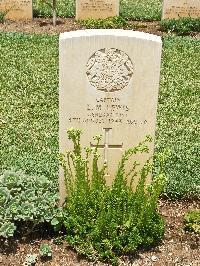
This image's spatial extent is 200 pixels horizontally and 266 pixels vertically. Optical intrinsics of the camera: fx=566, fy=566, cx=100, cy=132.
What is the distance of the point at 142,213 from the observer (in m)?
4.53

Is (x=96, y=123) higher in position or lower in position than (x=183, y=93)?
higher

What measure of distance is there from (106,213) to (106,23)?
26.4 ft

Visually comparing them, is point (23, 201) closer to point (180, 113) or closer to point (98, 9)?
point (180, 113)

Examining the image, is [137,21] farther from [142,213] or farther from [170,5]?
[142,213]

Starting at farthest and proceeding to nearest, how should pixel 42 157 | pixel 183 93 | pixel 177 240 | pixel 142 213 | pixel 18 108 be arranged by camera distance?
pixel 183 93, pixel 18 108, pixel 42 157, pixel 177 240, pixel 142 213

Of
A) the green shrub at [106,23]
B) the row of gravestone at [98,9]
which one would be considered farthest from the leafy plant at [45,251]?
the row of gravestone at [98,9]

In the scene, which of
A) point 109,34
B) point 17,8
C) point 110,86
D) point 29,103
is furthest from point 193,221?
point 17,8

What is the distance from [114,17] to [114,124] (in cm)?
807

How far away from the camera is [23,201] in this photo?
4.79 m

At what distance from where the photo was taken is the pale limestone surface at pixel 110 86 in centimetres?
441

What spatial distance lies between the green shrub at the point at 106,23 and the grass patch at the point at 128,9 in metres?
0.77

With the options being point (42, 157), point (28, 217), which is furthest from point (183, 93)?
point (28, 217)

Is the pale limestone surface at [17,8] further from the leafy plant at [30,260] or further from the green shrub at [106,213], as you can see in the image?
the leafy plant at [30,260]

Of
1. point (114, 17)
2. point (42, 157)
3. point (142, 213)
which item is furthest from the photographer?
point (114, 17)
